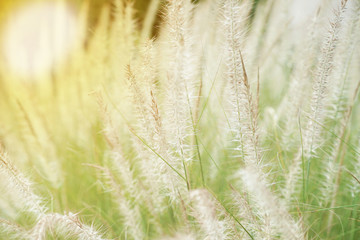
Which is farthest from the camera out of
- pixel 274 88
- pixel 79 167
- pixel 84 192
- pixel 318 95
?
pixel 274 88

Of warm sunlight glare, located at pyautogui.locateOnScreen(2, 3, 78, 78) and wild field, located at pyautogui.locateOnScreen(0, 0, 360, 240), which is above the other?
warm sunlight glare, located at pyautogui.locateOnScreen(2, 3, 78, 78)

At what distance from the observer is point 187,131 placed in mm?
813

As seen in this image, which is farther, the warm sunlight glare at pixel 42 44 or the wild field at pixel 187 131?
the warm sunlight glare at pixel 42 44

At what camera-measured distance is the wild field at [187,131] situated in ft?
2.21

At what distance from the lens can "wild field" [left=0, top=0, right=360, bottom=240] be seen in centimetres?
67

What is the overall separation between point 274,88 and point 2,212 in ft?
5.35

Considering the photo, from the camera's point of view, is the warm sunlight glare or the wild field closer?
the wild field

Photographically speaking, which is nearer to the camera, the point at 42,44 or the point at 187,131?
the point at 187,131

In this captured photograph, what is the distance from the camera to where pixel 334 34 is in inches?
27.4

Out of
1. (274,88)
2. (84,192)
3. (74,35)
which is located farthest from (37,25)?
(274,88)

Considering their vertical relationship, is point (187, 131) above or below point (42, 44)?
below

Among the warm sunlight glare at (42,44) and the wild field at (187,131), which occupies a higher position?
the warm sunlight glare at (42,44)

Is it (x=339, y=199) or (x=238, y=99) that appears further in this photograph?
(x=339, y=199)

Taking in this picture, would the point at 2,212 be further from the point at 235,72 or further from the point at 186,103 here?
the point at 235,72
